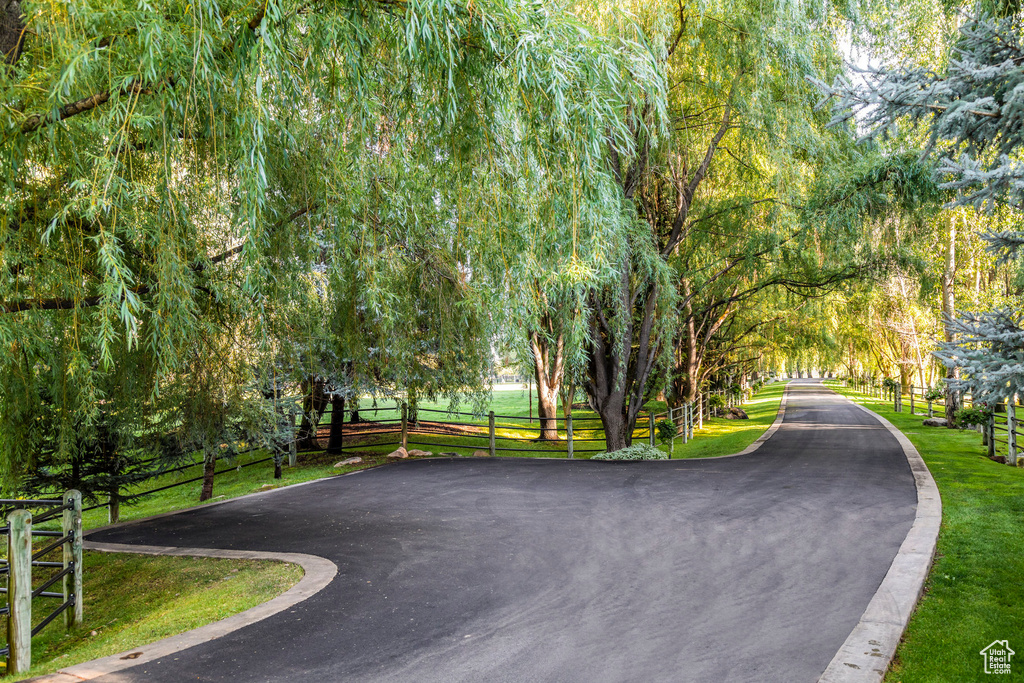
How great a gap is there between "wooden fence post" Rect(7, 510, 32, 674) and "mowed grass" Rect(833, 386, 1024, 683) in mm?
6174

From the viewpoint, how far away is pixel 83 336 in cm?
537

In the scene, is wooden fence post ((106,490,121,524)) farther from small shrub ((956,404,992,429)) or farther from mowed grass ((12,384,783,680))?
small shrub ((956,404,992,429))

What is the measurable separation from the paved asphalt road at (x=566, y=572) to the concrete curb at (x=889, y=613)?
5.2 inches

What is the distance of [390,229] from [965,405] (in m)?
22.8

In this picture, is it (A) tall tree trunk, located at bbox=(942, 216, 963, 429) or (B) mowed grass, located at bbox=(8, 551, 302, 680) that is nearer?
(B) mowed grass, located at bbox=(8, 551, 302, 680)

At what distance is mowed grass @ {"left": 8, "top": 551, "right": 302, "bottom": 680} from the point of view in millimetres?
5223

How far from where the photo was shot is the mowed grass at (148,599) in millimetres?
5223

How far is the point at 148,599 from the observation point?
21.3ft

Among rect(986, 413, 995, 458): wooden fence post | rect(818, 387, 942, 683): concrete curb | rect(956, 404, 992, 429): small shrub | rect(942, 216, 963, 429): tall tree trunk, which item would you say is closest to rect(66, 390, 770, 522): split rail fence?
rect(986, 413, 995, 458): wooden fence post

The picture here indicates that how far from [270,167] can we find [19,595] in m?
3.96

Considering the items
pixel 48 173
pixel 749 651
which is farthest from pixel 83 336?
pixel 749 651

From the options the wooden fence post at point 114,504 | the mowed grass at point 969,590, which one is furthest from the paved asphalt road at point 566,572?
the wooden fence post at point 114,504

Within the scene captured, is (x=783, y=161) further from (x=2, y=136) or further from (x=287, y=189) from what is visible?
(x=2, y=136)

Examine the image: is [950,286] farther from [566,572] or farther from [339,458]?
[566,572]
